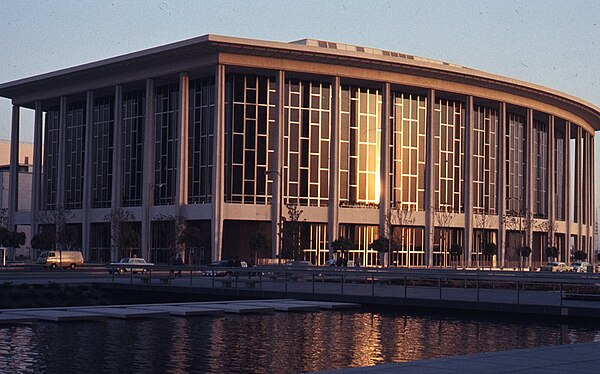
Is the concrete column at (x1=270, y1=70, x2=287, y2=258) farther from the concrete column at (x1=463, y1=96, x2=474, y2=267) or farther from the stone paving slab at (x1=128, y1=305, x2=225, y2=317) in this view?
the stone paving slab at (x1=128, y1=305, x2=225, y2=317)

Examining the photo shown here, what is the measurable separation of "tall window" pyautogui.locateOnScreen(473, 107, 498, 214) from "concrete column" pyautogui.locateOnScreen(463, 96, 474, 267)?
272 centimetres

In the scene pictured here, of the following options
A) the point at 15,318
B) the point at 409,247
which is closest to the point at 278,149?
the point at 409,247

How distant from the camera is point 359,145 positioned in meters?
96.4

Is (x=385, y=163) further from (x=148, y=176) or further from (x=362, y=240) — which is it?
(x=148, y=176)

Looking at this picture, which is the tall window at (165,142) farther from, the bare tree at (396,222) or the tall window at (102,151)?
the bare tree at (396,222)

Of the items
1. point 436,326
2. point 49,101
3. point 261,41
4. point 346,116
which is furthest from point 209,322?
point 49,101

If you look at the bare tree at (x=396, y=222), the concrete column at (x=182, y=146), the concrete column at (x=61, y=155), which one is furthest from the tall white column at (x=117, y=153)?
the bare tree at (x=396, y=222)

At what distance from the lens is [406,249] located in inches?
3895

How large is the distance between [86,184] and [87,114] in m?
7.36

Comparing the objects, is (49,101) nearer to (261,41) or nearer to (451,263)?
(261,41)

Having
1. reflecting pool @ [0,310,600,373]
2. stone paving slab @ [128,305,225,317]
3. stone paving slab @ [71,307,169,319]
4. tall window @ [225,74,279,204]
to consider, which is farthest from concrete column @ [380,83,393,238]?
stone paving slab @ [71,307,169,319]

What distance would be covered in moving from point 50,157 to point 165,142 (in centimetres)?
2166

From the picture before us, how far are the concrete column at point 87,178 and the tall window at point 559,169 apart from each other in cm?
5791

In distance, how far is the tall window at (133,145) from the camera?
9806cm
